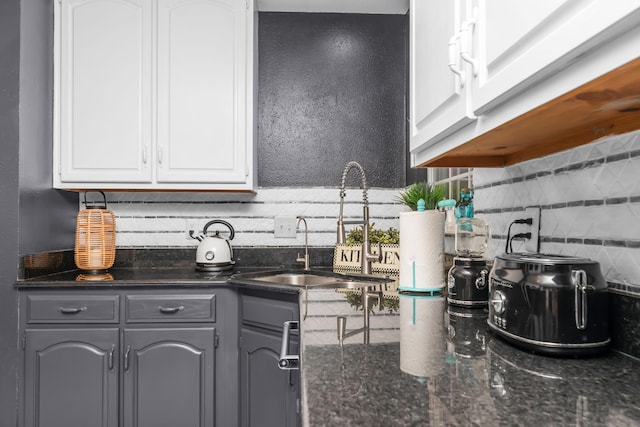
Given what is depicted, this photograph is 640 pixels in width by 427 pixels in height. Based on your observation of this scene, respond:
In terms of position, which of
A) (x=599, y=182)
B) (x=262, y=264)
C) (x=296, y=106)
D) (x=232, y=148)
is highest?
(x=296, y=106)

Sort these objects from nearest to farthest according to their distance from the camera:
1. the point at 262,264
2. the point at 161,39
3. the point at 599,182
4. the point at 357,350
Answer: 1. the point at 357,350
2. the point at 599,182
3. the point at 161,39
4. the point at 262,264

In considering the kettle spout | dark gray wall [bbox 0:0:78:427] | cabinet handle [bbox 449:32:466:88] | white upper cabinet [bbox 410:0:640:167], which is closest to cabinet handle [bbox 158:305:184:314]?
the kettle spout

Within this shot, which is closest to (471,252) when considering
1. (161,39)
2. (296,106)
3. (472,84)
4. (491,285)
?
(491,285)

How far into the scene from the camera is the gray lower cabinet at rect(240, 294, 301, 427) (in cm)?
185

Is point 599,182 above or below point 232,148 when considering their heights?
below

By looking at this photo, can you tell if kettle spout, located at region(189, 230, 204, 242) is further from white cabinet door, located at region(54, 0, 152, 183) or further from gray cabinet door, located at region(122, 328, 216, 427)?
gray cabinet door, located at region(122, 328, 216, 427)

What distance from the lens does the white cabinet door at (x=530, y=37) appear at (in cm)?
55

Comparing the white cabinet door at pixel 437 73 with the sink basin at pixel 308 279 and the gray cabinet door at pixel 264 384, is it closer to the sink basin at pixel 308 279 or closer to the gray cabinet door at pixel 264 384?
the sink basin at pixel 308 279

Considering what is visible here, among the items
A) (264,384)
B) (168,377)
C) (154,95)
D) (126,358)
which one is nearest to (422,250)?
(264,384)

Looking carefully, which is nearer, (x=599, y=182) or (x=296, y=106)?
(x=599, y=182)

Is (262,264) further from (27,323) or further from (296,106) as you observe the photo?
(27,323)

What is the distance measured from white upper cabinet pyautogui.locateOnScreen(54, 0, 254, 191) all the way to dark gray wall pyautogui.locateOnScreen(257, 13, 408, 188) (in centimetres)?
35

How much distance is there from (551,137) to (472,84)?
270mm

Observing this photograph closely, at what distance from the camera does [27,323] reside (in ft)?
6.71
